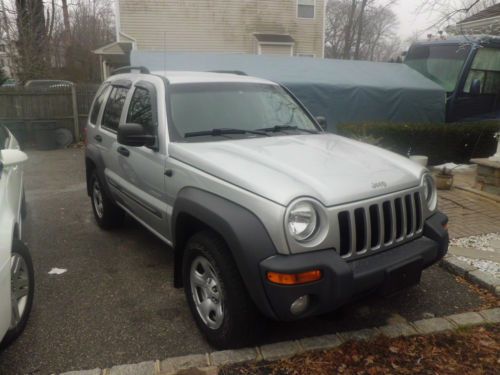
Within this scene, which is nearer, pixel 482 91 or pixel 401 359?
pixel 401 359

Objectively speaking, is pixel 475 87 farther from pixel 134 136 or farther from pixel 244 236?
pixel 244 236

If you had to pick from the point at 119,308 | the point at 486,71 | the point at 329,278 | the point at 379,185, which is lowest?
the point at 119,308

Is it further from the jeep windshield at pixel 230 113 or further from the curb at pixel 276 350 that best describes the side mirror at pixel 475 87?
the curb at pixel 276 350

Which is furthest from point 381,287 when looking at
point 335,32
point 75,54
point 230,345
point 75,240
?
point 335,32

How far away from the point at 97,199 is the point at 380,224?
12.6ft

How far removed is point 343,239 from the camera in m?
2.58

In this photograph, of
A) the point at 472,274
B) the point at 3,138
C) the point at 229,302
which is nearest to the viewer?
the point at 229,302

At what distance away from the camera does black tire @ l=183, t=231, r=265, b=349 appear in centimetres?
265

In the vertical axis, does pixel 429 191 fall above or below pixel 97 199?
above

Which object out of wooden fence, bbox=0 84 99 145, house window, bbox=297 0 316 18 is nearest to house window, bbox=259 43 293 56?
house window, bbox=297 0 316 18

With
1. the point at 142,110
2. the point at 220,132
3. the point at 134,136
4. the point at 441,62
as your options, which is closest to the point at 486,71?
the point at 441,62

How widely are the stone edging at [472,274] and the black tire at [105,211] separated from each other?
364 centimetres

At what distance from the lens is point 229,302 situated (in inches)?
105

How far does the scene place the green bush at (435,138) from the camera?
775 cm
